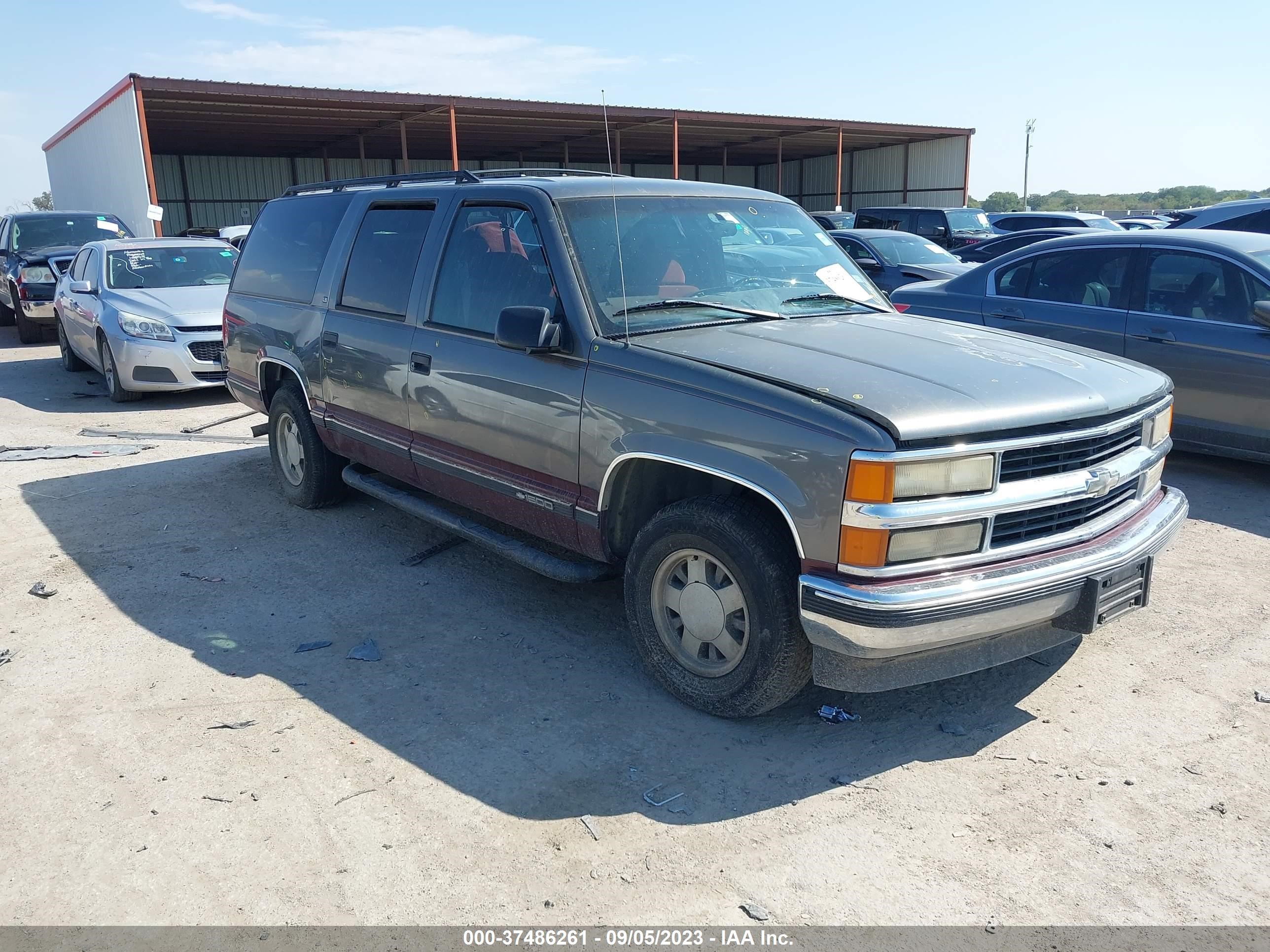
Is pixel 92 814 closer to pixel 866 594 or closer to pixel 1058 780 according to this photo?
pixel 866 594

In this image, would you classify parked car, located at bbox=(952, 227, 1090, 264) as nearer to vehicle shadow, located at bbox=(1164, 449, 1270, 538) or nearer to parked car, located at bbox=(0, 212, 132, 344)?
vehicle shadow, located at bbox=(1164, 449, 1270, 538)

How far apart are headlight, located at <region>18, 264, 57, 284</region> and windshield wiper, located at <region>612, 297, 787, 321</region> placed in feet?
46.2

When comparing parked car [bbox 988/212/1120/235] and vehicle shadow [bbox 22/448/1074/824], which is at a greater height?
parked car [bbox 988/212/1120/235]

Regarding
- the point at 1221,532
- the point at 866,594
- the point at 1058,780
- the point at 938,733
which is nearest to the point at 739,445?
the point at 866,594

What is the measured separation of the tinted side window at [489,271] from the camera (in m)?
4.37

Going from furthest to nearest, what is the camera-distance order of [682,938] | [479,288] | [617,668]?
[479,288], [617,668], [682,938]

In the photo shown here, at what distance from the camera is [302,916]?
2.77 metres

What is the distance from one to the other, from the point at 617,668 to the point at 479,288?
186 cm

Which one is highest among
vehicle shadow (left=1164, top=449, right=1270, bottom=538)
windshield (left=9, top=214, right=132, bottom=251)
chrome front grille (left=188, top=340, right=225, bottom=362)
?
windshield (left=9, top=214, right=132, bottom=251)

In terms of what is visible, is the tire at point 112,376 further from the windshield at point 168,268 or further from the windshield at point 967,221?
the windshield at point 967,221

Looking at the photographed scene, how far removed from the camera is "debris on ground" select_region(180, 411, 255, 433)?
9.12 m

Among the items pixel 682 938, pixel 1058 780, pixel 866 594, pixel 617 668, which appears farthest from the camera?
pixel 617 668

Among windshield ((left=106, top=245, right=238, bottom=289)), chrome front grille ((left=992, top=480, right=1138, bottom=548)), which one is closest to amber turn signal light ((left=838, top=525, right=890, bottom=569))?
chrome front grille ((left=992, top=480, right=1138, bottom=548))

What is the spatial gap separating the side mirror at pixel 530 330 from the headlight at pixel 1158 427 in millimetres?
2396
